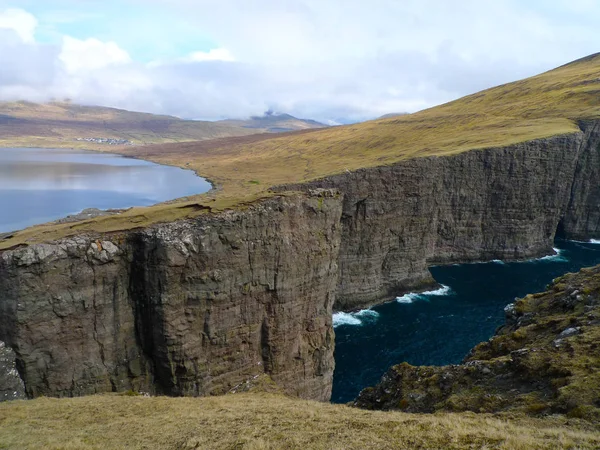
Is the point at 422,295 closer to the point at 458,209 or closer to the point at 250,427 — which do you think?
the point at 458,209

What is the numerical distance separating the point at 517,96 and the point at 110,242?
17394 cm

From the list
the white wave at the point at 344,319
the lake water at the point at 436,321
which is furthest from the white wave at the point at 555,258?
the white wave at the point at 344,319

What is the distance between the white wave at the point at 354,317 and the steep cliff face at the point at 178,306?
73.2 ft

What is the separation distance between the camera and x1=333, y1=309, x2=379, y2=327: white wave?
65.8 meters

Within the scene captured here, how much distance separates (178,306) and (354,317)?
40.2 metres

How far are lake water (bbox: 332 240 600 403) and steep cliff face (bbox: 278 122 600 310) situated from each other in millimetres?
4459

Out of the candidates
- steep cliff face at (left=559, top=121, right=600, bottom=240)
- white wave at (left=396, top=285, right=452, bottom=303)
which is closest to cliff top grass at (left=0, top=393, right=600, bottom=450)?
white wave at (left=396, top=285, right=452, bottom=303)

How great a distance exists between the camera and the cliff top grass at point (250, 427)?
14680 mm

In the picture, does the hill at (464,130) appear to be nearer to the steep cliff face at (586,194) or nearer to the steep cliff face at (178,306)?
the steep cliff face at (586,194)

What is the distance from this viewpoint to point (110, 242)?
3272 cm

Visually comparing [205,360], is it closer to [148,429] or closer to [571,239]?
[148,429]

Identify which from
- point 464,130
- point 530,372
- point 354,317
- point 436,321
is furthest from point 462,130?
point 530,372

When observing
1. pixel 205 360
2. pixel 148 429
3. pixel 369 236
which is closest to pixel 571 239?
pixel 369 236

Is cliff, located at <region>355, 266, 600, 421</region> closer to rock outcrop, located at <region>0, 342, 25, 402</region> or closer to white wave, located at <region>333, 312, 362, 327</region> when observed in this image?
rock outcrop, located at <region>0, 342, 25, 402</region>
